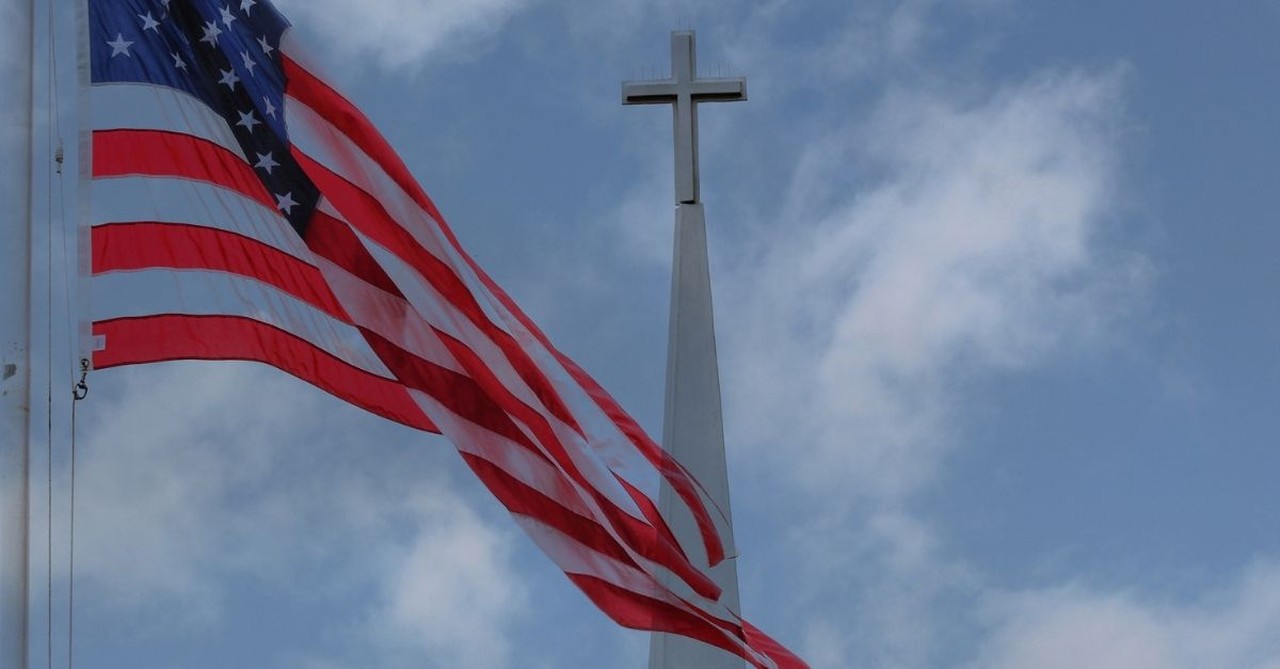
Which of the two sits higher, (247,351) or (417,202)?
(417,202)

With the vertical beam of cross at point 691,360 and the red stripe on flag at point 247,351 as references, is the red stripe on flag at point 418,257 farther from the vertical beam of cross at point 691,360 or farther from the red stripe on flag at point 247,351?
the vertical beam of cross at point 691,360

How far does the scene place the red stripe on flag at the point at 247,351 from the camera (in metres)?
15.0

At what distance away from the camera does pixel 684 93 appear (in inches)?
954

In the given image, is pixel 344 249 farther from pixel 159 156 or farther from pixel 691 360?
pixel 691 360

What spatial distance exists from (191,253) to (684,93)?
9.69 metres

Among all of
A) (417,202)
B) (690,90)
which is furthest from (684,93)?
(417,202)

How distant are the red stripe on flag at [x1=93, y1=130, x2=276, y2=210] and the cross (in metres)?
8.91

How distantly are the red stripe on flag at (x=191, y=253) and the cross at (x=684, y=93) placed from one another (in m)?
8.77

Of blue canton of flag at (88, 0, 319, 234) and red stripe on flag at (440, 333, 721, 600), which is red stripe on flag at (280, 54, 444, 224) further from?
red stripe on flag at (440, 333, 721, 600)

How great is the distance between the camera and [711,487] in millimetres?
22422

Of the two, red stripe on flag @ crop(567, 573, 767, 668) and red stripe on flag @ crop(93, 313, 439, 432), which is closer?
red stripe on flag @ crop(93, 313, 439, 432)

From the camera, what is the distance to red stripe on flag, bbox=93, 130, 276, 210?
15547 millimetres

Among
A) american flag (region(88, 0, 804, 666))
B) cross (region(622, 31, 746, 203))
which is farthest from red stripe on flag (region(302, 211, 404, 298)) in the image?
cross (region(622, 31, 746, 203))

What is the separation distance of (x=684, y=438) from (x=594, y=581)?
729 cm
